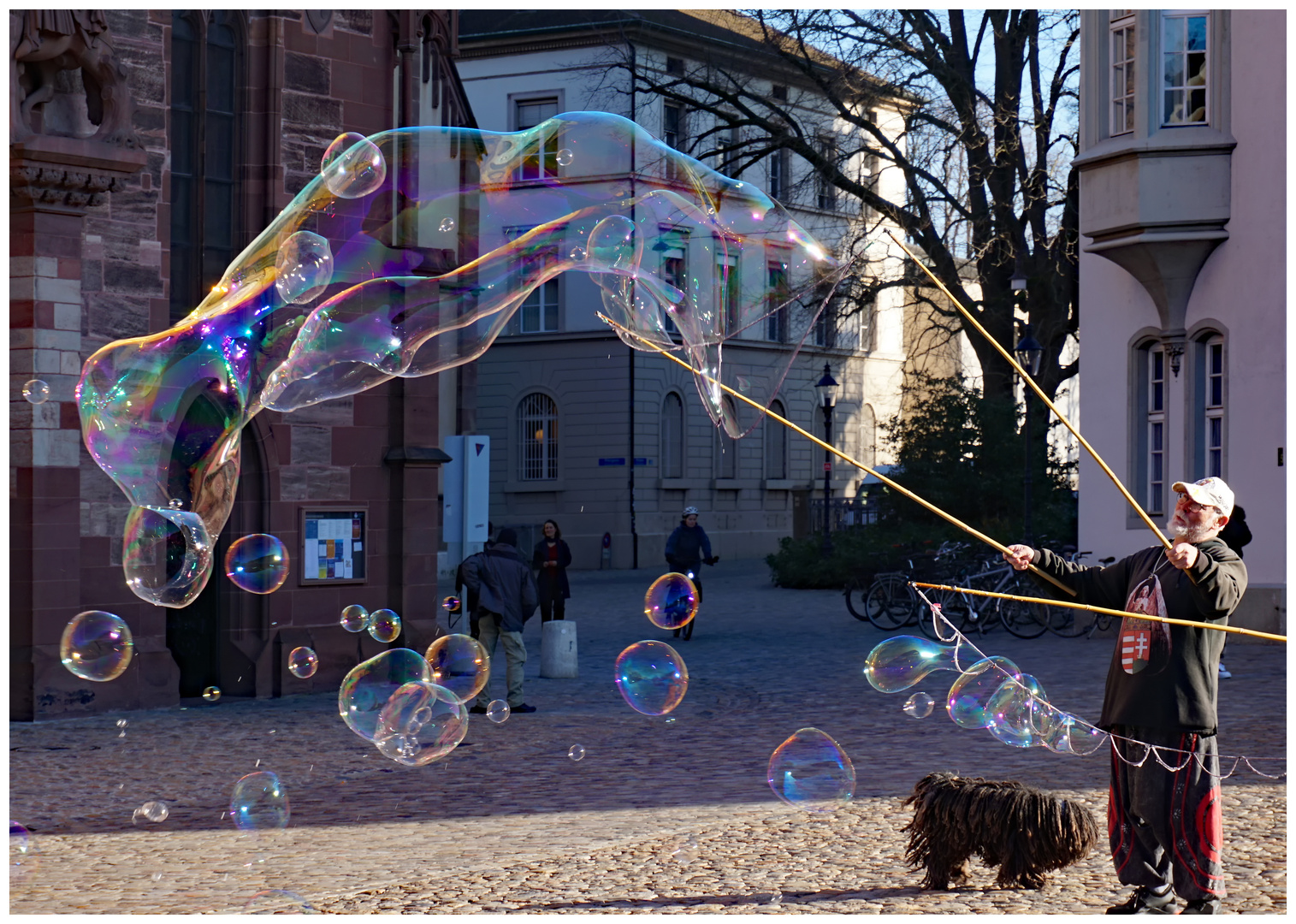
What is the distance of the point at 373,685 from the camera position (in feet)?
32.1

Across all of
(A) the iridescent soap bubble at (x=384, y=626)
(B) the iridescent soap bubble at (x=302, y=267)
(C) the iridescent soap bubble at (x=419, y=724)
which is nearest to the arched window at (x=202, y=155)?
(A) the iridescent soap bubble at (x=384, y=626)

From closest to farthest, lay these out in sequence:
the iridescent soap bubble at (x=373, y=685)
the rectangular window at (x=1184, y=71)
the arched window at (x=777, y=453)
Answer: the iridescent soap bubble at (x=373, y=685) → the rectangular window at (x=1184, y=71) → the arched window at (x=777, y=453)

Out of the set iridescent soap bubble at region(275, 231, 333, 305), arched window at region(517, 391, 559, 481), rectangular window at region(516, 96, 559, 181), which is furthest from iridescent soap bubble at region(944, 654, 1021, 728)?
arched window at region(517, 391, 559, 481)

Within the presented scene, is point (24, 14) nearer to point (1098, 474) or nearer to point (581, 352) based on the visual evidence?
point (1098, 474)

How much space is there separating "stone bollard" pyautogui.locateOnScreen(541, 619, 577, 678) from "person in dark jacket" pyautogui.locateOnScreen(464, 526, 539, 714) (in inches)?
99.7

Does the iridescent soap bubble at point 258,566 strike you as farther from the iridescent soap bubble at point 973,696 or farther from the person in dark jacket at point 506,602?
the iridescent soap bubble at point 973,696

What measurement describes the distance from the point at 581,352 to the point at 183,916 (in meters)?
37.2

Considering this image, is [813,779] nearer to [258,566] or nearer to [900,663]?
[900,663]

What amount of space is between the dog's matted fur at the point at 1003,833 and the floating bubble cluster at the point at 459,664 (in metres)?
4.07

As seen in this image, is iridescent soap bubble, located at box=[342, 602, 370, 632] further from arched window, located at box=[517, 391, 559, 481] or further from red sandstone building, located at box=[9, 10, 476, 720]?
arched window, located at box=[517, 391, 559, 481]

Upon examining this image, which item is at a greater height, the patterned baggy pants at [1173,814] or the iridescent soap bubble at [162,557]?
the iridescent soap bubble at [162,557]

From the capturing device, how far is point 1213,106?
776 inches

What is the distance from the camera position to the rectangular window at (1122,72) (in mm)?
20562

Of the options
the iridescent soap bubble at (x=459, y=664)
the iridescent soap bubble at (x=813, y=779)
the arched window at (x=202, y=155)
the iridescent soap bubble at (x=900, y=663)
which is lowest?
the iridescent soap bubble at (x=813, y=779)
